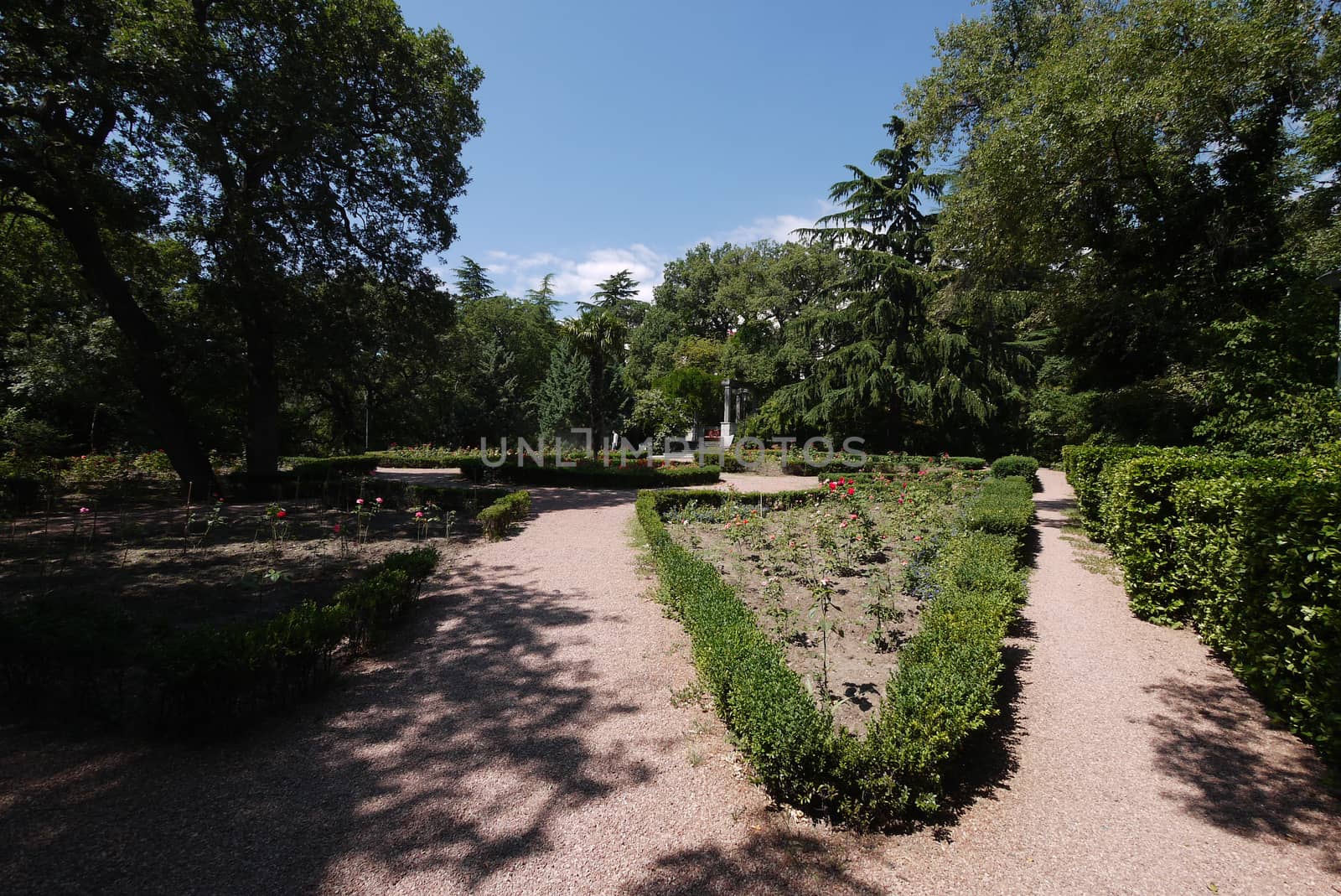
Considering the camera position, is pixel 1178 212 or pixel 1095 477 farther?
pixel 1178 212

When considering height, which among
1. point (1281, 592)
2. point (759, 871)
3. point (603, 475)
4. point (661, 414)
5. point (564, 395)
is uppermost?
point (564, 395)

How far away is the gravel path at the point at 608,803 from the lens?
2.40 metres

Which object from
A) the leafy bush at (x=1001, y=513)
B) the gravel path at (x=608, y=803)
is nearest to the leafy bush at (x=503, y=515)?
the gravel path at (x=608, y=803)

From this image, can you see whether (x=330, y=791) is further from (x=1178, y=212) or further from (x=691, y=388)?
(x=691, y=388)

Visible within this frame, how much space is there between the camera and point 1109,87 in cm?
959

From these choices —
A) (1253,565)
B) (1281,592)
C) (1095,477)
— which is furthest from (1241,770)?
(1095,477)

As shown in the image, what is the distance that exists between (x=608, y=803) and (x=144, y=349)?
13674mm

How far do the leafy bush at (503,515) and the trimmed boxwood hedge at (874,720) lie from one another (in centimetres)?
542

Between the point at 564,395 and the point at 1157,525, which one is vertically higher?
the point at 564,395

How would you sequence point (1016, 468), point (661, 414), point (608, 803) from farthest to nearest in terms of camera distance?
1. point (661, 414)
2. point (1016, 468)
3. point (608, 803)

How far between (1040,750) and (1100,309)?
11.5 metres

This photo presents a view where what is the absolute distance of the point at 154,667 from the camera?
3189 millimetres

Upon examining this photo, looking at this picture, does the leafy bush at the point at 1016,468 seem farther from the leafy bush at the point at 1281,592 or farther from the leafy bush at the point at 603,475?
the leafy bush at the point at 1281,592

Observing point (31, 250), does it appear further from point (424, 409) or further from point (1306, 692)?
point (1306, 692)
